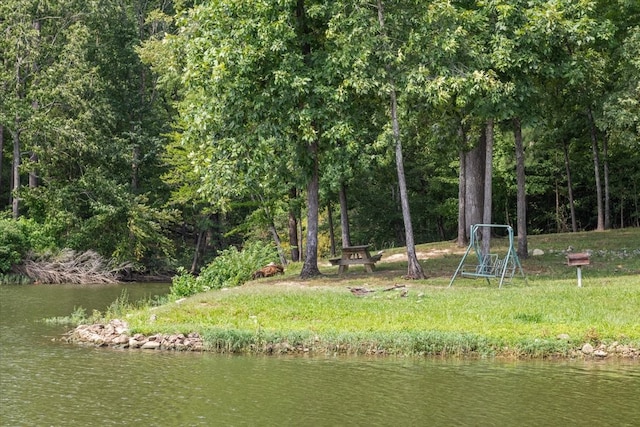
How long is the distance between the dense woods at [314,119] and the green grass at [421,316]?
352cm

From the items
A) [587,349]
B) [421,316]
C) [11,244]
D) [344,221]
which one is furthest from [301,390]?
[11,244]

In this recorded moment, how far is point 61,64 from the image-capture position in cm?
3966

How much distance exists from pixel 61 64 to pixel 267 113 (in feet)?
71.7

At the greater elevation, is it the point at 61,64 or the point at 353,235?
the point at 61,64

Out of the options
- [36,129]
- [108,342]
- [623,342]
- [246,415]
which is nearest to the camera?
[246,415]

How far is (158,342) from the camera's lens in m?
14.6

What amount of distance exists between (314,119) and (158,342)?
9.16m

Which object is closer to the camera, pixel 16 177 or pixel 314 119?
pixel 314 119

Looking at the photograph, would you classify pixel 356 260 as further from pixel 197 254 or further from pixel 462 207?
pixel 197 254

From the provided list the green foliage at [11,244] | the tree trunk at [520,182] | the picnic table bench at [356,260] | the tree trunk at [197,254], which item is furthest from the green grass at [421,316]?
the tree trunk at [197,254]

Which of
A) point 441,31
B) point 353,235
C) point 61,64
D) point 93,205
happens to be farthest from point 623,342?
point 61,64

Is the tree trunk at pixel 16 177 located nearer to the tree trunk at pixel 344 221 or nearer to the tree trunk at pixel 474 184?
the tree trunk at pixel 344 221

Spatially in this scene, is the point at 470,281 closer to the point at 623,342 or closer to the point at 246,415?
the point at 623,342

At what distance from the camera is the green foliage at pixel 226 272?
22.5 metres
